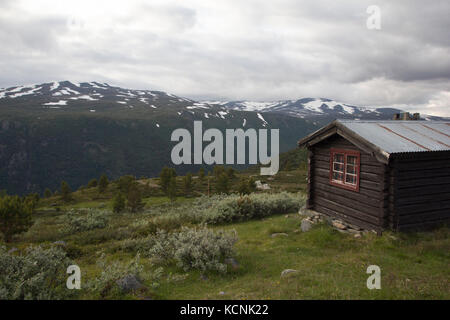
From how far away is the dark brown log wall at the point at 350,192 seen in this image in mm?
11195

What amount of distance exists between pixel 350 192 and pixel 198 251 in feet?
24.3

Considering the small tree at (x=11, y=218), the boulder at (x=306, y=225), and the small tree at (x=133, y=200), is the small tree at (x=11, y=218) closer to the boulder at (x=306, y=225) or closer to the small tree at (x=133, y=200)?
the small tree at (x=133, y=200)

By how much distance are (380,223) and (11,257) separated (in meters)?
12.2

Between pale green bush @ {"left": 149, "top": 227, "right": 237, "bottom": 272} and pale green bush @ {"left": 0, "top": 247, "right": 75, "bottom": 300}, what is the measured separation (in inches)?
129

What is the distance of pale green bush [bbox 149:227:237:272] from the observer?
365 inches

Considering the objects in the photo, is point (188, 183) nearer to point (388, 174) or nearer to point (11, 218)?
point (11, 218)

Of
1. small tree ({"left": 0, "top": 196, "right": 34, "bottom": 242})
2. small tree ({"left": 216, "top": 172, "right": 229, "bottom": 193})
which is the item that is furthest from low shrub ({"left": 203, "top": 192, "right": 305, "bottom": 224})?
small tree ({"left": 216, "top": 172, "right": 229, "bottom": 193})

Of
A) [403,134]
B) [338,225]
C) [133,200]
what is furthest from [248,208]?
[133,200]

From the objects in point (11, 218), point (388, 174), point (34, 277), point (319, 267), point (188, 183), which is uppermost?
point (388, 174)

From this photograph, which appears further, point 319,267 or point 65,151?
point 65,151

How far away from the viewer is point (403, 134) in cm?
1263
